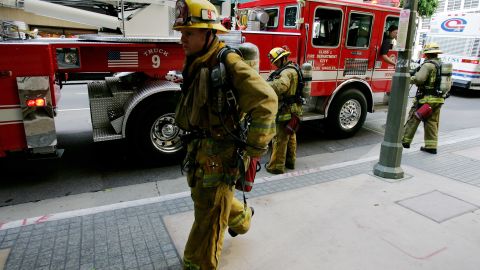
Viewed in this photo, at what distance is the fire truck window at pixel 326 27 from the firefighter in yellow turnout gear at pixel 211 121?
4260mm

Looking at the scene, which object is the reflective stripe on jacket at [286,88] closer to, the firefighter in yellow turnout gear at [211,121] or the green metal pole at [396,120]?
the green metal pole at [396,120]

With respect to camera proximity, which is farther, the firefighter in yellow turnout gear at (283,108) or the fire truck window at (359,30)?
the fire truck window at (359,30)

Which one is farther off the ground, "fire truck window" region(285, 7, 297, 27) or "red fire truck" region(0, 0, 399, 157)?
"fire truck window" region(285, 7, 297, 27)

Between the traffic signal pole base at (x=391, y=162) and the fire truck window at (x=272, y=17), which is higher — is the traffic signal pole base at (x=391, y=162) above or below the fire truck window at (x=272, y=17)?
below

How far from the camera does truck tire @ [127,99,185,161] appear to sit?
4996 millimetres

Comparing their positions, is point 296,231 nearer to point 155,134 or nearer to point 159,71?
point 155,134

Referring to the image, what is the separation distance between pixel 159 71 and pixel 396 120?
11.0 ft

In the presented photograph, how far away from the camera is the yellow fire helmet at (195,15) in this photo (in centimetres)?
230

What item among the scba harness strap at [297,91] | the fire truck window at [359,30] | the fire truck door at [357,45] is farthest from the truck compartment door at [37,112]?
the fire truck window at [359,30]

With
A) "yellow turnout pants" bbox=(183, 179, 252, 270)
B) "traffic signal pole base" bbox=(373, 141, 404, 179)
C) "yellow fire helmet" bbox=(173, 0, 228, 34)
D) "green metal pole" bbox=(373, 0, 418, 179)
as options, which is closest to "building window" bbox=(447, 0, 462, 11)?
"green metal pole" bbox=(373, 0, 418, 179)

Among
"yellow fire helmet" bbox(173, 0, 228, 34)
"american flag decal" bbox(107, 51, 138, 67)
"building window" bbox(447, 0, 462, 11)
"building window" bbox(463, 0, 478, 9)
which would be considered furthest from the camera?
"building window" bbox(447, 0, 462, 11)

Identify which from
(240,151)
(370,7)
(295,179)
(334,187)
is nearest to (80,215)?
(240,151)

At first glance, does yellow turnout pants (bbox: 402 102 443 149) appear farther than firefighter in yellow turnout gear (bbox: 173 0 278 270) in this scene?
Yes

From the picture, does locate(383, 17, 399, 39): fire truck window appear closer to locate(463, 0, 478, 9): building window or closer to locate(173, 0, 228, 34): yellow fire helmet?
locate(173, 0, 228, 34): yellow fire helmet
